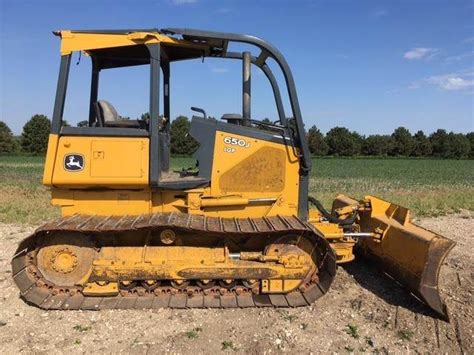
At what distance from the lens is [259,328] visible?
15.8 feet

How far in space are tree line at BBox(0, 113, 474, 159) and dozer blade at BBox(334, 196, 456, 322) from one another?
6459cm

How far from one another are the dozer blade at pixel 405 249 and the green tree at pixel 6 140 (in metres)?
69.7

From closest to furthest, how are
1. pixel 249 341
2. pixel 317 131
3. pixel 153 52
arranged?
1. pixel 249 341
2. pixel 153 52
3. pixel 317 131

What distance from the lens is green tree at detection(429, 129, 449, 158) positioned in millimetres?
82312

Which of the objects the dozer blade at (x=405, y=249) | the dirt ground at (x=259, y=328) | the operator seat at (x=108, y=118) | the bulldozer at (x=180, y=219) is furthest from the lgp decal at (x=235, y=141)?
the dozer blade at (x=405, y=249)

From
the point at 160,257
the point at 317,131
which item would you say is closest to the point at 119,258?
the point at 160,257

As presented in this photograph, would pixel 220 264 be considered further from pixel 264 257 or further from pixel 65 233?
pixel 65 233

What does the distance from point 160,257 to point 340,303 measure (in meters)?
2.35

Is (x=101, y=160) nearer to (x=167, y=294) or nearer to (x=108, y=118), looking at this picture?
(x=108, y=118)

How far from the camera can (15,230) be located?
9.67 m

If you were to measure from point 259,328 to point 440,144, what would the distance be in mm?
88034

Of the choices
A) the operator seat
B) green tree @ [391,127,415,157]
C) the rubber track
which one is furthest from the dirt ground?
green tree @ [391,127,415,157]

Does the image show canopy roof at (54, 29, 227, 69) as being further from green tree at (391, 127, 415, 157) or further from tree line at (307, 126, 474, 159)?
green tree at (391, 127, 415, 157)

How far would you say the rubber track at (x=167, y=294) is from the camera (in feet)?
16.9
